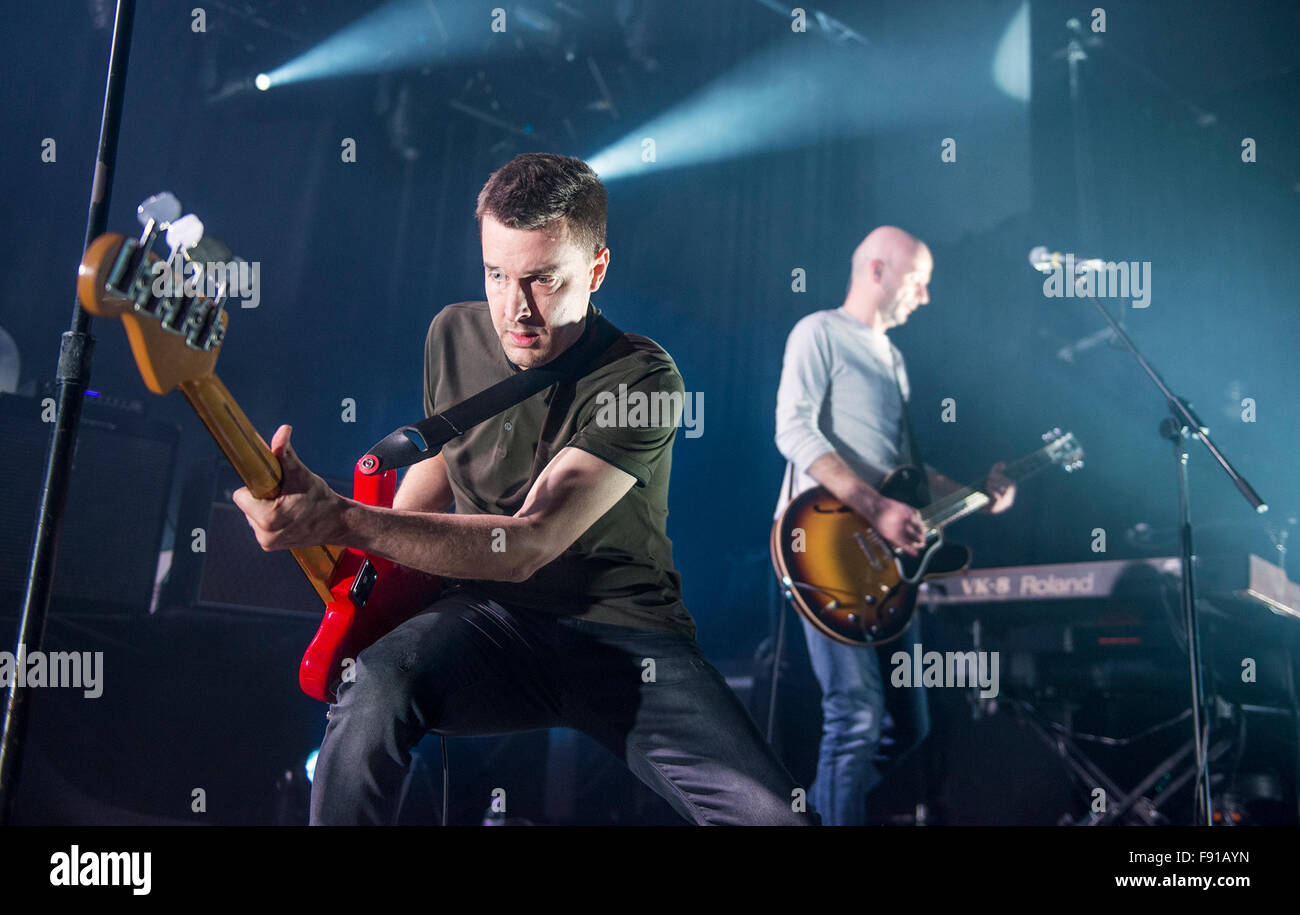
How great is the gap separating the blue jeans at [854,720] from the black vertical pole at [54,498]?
2.73 metres

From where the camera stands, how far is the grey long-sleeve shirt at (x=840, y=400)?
13.5 feet

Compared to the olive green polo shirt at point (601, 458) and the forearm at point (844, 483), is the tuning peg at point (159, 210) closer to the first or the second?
the olive green polo shirt at point (601, 458)

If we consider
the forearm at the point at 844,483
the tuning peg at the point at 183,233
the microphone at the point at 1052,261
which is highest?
the microphone at the point at 1052,261

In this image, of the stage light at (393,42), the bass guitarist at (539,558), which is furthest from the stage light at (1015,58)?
the bass guitarist at (539,558)

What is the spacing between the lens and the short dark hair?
96.0 inches

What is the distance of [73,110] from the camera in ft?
14.8

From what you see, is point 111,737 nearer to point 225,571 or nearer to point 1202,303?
point 225,571

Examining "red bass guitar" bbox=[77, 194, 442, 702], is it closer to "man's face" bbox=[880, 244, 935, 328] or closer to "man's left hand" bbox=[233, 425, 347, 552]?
"man's left hand" bbox=[233, 425, 347, 552]

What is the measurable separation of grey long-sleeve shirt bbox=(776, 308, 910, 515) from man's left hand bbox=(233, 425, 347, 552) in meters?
2.53

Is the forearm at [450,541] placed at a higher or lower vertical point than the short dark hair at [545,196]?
lower

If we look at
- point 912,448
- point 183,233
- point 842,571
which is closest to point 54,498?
point 183,233

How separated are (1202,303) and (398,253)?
4364 mm

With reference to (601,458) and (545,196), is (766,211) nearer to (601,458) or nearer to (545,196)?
(545,196)

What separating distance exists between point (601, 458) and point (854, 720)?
81.6 inches
